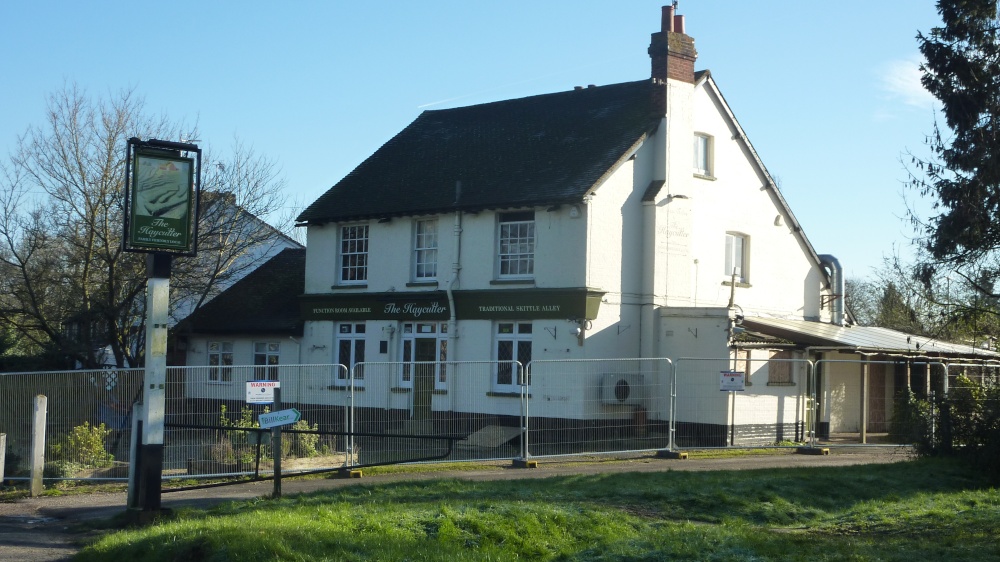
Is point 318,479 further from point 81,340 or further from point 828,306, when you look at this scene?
point 828,306

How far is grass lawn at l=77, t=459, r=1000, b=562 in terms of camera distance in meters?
9.55

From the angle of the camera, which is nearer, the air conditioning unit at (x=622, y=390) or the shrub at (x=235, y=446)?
the shrub at (x=235, y=446)

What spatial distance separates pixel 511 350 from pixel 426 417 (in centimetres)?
637

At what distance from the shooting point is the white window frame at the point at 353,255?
30375 mm

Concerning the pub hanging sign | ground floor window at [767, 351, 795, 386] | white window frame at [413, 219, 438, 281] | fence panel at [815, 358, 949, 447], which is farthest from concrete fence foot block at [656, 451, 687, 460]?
the pub hanging sign

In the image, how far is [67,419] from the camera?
1669cm

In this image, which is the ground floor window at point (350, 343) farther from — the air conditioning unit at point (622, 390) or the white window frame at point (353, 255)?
the air conditioning unit at point (622, 390)

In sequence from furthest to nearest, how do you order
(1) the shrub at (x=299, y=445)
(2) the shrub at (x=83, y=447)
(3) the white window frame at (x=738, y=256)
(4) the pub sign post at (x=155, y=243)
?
(3) the white window frame at (x=738, y=256), (1) the shrub at (x=299, y=445), (2) the shrub at (x=83, y=447), (4) the pub sign post at (x=155, y=243)

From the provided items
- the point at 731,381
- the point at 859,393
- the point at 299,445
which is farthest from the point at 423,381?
the point at 859,393

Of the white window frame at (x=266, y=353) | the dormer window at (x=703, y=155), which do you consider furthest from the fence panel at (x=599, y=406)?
the white window frame at (x=266, y=353)

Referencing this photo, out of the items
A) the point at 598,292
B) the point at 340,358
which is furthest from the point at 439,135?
the point at 598,292

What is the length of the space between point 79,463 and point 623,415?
36.1 ft

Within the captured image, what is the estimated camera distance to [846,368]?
29.4 metres

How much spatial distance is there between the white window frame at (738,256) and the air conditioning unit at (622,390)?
719cm
